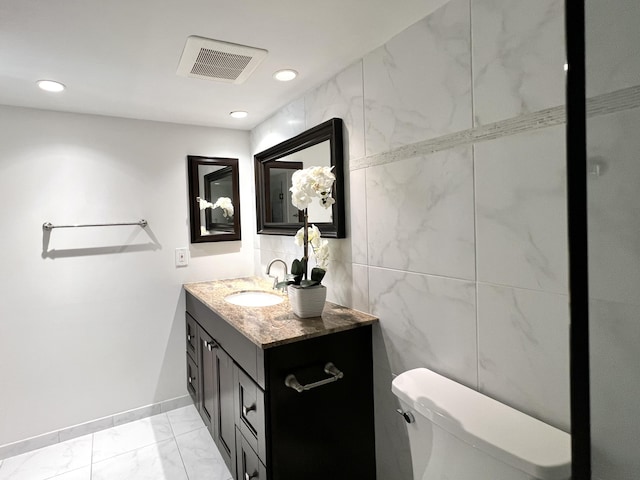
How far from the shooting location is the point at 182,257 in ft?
8.63

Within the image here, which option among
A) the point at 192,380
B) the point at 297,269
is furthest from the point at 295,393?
the point at 192,380

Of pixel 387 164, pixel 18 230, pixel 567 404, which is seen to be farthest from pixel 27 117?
pixel 567 404

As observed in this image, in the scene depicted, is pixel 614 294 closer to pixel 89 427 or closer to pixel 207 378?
pixel 207 378

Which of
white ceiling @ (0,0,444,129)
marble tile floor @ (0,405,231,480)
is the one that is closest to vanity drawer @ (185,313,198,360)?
marble tile floor @ (0,405,231,480)

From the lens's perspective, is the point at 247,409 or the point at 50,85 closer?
the point at 247,409

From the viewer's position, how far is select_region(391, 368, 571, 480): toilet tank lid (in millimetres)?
812

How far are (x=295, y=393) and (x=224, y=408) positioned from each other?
2.12ft

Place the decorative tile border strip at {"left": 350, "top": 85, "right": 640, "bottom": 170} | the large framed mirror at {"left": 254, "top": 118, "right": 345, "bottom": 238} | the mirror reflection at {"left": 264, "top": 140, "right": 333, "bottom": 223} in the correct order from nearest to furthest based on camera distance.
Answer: the decorative tile border strip at {"left": 350, "top": 85, "right": 640, "bottom": 170} < the large framed mirror at {"left": 254, "top": 118, "right": 345, "bottom": 238} < the mirror reflection at {"left": 264, "top": 140, "right": 333, "bottom": 223}

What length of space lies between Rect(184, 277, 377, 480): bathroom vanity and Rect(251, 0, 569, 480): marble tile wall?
10 centimetres

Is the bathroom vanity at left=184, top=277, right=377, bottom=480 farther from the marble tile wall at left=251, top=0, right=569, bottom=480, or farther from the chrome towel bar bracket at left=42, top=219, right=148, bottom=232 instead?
the chrome towel bar bracket at left=42, top=219, right=148, bottom=232

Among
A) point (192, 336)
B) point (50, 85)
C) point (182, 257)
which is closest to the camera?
point (50, 85)

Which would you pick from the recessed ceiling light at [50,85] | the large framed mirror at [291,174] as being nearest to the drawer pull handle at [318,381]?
the large framed mirror at [291,174]

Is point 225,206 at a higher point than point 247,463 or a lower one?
higher

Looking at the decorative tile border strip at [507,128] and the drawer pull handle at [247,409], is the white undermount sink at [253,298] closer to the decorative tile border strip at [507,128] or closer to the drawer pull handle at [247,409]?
the drawer pull handle at [247,409]
